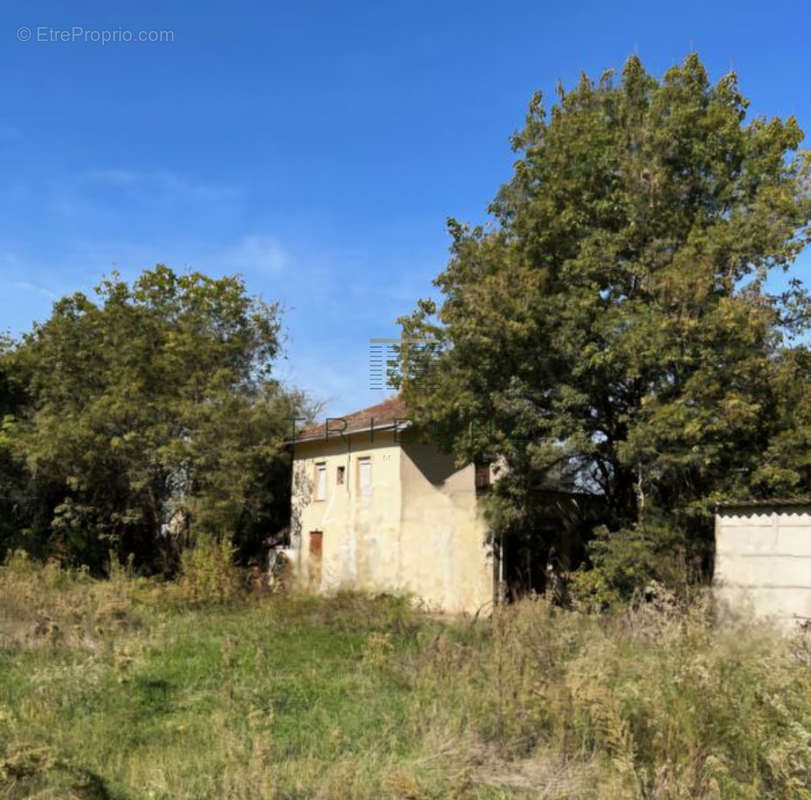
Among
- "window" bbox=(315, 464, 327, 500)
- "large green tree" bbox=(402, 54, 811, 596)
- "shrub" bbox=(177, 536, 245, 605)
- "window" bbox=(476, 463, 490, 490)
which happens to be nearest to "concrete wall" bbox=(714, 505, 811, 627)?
"large green tree" bbox=(402, 54, 811, 596)

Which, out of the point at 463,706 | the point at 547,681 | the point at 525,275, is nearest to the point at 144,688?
the point at 463,706

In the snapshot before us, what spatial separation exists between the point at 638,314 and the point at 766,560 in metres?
4.83

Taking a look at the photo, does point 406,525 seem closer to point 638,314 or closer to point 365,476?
point 365,476

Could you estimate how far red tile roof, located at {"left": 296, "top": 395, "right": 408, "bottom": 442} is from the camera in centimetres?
1969

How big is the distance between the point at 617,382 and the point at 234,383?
11087 mm

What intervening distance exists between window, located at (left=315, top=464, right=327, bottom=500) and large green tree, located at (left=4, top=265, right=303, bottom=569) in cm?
110

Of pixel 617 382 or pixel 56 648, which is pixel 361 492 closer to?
pixel 617 382

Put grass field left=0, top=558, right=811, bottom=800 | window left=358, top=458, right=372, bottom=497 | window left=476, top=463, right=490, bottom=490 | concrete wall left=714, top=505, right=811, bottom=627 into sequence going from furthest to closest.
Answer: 1. window left=476, top=463, right=490, bottom=490
2. window left=358, top=458, right=372, bottom=497
3. concrete wall left=714, top=505, right=811, bottom=627
4. grass field left=0, top=558, right=811, bottom=800

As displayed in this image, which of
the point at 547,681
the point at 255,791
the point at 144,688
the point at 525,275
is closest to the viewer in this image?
the point at 255,791

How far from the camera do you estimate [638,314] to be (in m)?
13.4

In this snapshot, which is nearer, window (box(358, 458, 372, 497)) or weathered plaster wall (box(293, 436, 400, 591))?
weathered plaster wall (box(293, 436, 400, 591))

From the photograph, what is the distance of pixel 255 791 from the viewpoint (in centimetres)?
415

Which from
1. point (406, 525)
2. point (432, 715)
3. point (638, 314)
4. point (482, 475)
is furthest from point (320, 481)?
point (432, 715)

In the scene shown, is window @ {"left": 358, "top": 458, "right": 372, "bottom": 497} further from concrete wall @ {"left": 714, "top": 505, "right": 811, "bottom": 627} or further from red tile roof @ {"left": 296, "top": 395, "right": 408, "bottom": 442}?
concrete wall @ {"left": 714, "top": 505, "right": 811, "bottom": 627}
